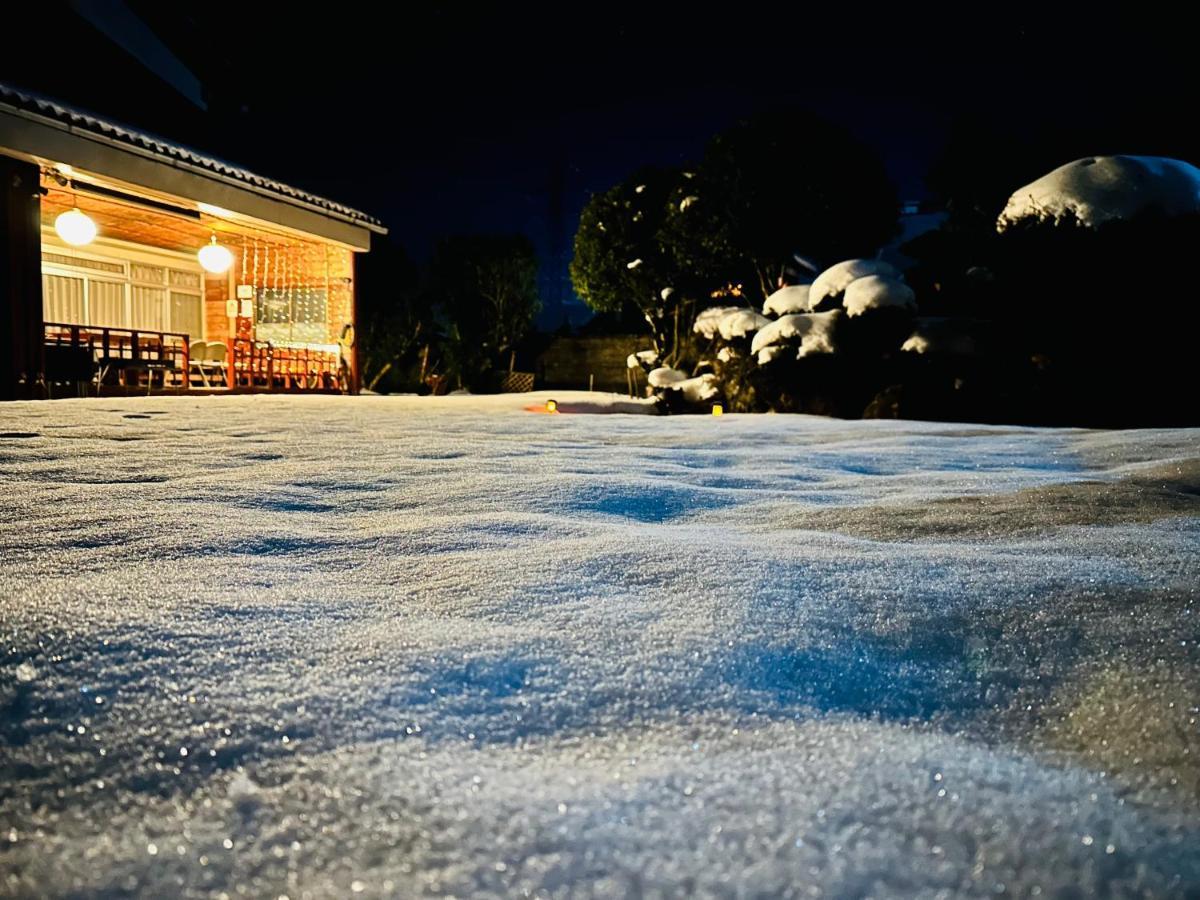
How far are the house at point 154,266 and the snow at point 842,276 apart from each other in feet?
20.2

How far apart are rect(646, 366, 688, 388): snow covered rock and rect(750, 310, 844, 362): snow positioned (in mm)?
1803

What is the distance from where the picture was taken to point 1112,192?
5.34 m

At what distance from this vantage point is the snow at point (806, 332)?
6672 mm

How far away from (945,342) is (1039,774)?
6062 mm

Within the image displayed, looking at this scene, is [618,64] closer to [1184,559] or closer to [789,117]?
[789,117]

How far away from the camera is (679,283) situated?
11109mm

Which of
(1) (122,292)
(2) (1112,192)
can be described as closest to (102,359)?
(1) (122,292)

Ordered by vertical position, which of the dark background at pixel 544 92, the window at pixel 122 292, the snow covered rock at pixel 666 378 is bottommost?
the snow covered rock at pixel 666 378

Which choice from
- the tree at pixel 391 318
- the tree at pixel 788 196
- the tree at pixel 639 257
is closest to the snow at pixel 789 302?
the tree at pixel 788 196

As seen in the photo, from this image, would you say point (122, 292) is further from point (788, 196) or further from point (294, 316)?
point (788, 196)

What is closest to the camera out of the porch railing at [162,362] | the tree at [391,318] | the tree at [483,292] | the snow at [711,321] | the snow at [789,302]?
the porch railing at [162,362]

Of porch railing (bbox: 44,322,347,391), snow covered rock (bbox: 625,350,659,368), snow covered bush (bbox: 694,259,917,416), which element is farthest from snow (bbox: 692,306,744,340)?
porch railing (bbox: 44,322,347,391)

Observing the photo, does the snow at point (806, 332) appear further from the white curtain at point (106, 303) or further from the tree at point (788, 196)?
the white curtain at point (106, 303)

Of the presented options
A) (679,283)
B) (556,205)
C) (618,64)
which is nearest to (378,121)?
(556,205)
